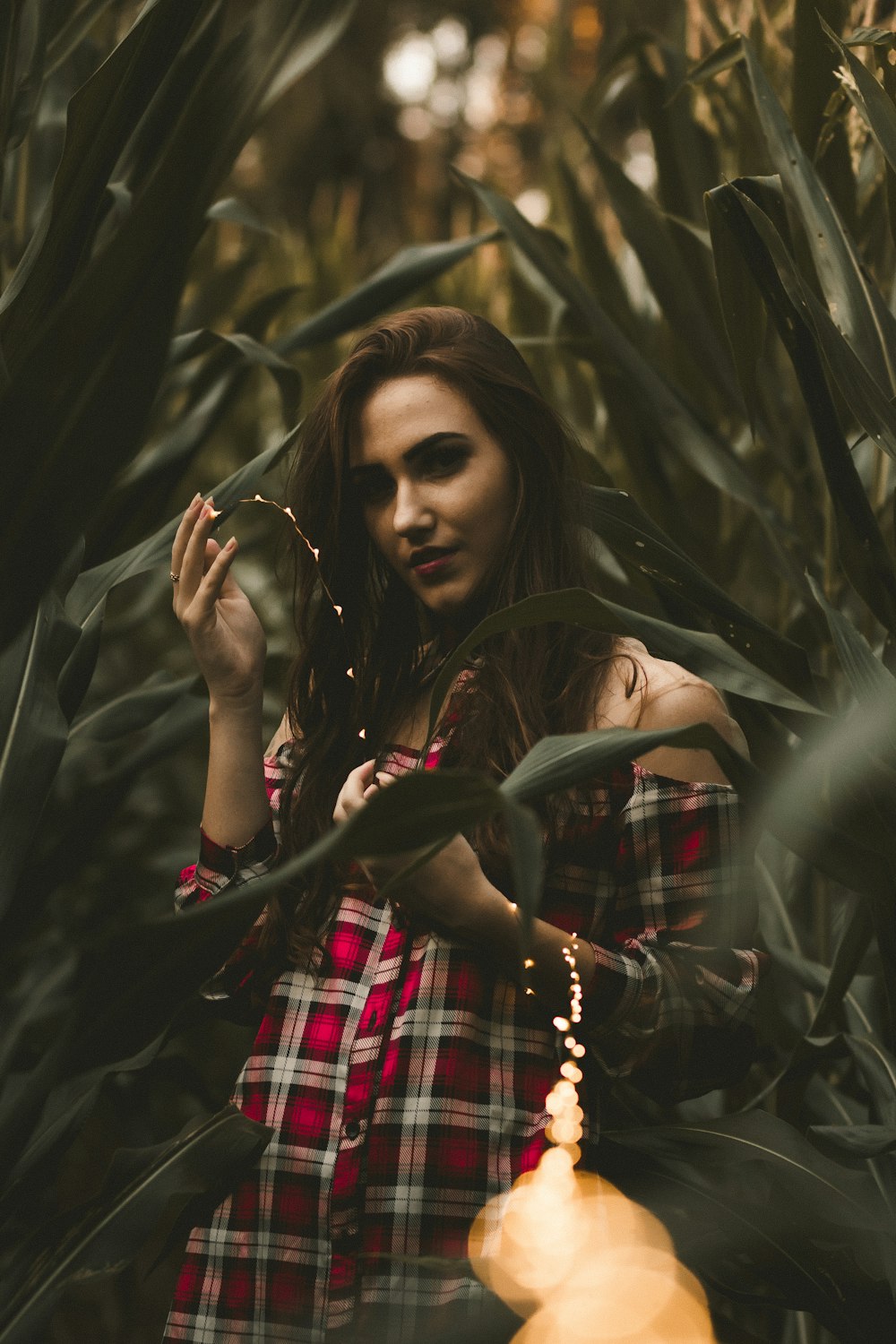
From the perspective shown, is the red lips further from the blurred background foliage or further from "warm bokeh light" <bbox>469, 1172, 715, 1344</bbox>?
"warm bokeh light" <bbox>469, 1172, 715, 1344</bbox>

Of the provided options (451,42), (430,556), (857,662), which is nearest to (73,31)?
(430,556)

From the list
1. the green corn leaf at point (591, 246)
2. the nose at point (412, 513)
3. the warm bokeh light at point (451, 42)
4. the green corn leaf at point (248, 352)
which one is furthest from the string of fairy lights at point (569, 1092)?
the warm bokeh light at point (451, 42)

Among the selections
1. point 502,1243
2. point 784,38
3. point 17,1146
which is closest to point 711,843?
point 502,1243

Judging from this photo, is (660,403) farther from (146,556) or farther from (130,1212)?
(130,1212)

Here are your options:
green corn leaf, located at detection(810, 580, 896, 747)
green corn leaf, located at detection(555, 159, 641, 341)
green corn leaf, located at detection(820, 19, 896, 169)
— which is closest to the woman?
green corn leaf, located at detection(810, 580, 896, 747)

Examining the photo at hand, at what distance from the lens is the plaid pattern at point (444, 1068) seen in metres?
0.66

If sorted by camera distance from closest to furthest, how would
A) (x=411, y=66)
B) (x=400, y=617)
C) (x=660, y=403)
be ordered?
(x=400, y=617) → (x=660, y=403) → (x=411, y=66)

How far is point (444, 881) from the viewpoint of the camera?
604 mm

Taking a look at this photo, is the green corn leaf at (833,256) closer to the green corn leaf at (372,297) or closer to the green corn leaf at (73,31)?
the green corn leaf at (372,297)

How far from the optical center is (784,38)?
1072mm

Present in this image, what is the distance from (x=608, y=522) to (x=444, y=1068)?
321 mm

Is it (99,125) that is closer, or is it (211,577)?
(99,125)

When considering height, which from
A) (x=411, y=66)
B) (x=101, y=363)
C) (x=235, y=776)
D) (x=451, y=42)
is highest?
(x=451, y=42)

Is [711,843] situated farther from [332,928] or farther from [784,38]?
[784,38]
